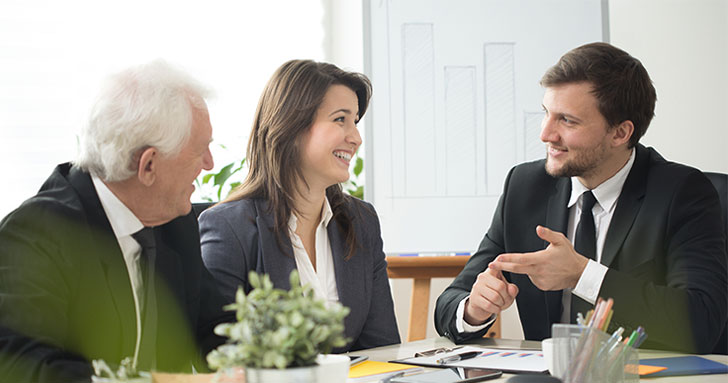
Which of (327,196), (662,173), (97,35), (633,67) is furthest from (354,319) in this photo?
(97,35)

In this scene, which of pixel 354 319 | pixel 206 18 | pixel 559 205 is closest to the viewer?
pixel 354 319

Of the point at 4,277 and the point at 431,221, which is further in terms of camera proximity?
the point at 431,221

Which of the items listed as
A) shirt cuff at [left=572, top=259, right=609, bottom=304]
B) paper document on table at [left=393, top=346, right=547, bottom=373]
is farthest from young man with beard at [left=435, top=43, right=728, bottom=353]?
paper document on table at [left=393, top=346, right=547, bottom=373]

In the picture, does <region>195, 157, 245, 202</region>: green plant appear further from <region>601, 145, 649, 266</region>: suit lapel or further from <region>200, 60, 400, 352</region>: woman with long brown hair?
<region>601, 145, 649, 266</region>: suit lapel

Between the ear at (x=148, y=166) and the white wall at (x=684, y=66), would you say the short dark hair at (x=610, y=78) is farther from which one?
the white wall at (x=684, y=66)

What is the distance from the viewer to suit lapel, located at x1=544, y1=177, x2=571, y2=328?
6.41ft

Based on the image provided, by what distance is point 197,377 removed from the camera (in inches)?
45.2

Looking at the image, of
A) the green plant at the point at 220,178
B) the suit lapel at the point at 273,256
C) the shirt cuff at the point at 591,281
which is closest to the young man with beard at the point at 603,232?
the shirt cuff at the point at 591,281

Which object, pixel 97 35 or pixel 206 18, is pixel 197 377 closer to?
pixel 97 35

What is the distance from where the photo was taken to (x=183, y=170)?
1404 millimetres

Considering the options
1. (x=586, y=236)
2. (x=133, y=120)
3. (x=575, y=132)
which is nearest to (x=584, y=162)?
Result: (x=575, y=132)

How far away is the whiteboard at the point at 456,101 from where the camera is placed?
2928 mm

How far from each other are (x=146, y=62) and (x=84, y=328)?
1.66 feet

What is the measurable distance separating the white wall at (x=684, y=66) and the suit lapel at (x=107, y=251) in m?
2.69
